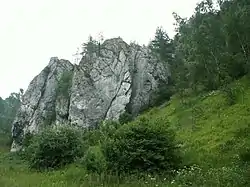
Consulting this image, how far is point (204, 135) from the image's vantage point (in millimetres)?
31234

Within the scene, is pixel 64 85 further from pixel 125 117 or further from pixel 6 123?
pixel 6 123

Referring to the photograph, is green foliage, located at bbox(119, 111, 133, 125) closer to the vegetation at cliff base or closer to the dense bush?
the dense bush

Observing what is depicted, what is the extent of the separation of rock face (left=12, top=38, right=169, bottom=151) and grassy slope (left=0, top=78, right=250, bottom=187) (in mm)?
18256

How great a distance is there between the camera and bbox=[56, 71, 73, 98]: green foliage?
77562 mm

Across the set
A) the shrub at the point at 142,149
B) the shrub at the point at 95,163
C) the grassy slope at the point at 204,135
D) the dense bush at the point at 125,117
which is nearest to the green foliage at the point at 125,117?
the dense bush at the point at 125,117

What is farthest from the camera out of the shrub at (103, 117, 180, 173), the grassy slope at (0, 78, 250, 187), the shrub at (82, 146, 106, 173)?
the shrub at (82, 146, 106, 173)

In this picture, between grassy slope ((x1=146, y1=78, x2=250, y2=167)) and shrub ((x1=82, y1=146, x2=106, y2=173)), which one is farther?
grassy slope ((x1=146, y1=78, x2=250, y2=167))

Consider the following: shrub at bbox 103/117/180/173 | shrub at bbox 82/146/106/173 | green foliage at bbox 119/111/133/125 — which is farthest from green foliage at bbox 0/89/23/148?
shrub at bbox 103/117/180/173

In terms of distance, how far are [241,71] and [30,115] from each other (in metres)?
47.5

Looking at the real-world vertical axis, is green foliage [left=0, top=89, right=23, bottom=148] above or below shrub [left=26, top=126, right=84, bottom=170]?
above

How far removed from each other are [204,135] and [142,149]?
11.9m

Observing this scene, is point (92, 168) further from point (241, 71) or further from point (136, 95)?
point (136, 95)

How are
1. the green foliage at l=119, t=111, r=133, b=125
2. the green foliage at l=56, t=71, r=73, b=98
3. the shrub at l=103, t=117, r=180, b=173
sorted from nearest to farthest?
1. the shrub at l=103, t=117, r=180, b=173
2. the green foliage at l=119, t=111, r=133, b=125
3. the green foliage at l=56, t=71, r=73, b=98

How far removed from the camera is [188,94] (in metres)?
55.7
